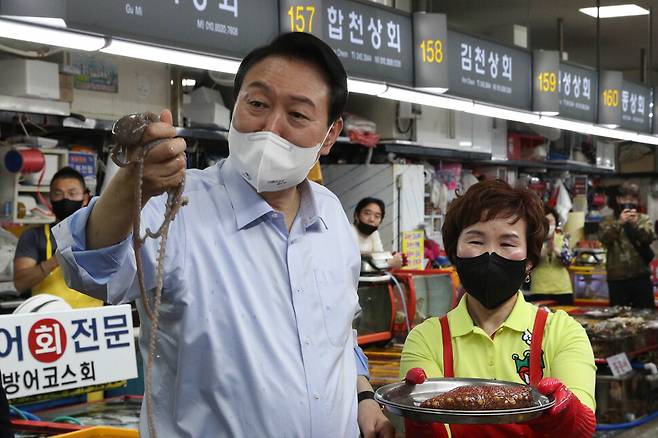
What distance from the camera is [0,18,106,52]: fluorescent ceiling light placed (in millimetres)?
3605

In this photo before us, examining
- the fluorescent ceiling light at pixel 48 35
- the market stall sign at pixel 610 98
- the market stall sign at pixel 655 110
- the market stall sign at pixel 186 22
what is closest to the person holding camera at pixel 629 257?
the market stall sign at pixel 610 98

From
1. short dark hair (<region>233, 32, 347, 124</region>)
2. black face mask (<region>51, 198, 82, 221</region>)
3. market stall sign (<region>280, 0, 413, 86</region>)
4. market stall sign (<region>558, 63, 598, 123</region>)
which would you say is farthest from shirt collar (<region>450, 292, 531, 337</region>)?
market stall sign (<region>558, 63, 598, 123</region>)

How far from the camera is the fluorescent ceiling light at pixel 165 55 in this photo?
4055mm

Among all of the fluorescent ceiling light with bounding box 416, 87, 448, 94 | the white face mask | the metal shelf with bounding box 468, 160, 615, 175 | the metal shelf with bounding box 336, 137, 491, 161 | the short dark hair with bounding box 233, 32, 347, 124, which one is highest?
the fluorescent ceiling light with bounding box 416, 87, 448, 94

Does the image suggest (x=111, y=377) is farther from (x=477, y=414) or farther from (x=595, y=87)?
(x=595, y=87)

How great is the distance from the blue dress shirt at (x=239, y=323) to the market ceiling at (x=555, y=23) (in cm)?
801

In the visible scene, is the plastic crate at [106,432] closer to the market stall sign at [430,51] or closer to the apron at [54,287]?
the apron at [54,287]

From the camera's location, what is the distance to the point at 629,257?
9.32 metres

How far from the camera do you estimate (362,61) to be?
18.5ft

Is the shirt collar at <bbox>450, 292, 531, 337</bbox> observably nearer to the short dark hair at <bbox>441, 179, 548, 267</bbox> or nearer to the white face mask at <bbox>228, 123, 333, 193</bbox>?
the short dark hair at <bbox>441, 179, 548, 267</bbox>

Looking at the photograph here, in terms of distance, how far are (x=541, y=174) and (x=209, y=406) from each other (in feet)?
42.0

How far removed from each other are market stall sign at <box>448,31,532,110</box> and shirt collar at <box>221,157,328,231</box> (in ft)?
15.6

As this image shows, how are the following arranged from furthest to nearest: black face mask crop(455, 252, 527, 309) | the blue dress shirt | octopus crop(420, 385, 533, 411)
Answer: black face mask crop(455, 252, 527, 309) → octopus crop(420, 385, 533, 411) → the blue dress shirt

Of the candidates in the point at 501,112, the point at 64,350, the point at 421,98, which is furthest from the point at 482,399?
the point at 501,112
